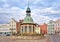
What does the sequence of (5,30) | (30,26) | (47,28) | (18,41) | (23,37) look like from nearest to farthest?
(18,41) → (23,37) → (30,26) → (5,30) → (47,28)

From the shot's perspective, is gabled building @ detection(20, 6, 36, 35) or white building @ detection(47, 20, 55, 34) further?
white building @ detection(47, 20, 55, 34)

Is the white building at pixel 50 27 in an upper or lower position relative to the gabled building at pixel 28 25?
lower

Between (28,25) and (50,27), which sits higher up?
(28,25)

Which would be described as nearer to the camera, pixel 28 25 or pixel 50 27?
pixel 28 25

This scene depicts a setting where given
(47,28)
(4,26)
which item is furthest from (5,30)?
(47,28)

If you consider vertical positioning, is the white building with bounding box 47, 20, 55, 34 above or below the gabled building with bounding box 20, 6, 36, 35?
below

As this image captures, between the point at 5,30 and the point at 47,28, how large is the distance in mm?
28220

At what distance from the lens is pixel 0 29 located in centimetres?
11625

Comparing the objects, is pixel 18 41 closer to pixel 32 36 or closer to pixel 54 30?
pixel 32 36

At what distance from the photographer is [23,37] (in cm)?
2836

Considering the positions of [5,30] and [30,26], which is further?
[5,30]

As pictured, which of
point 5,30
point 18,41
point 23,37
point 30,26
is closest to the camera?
point 18,41

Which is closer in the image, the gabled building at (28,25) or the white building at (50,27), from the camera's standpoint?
the gabled building at (28,25)

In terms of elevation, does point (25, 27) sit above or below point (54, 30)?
above
